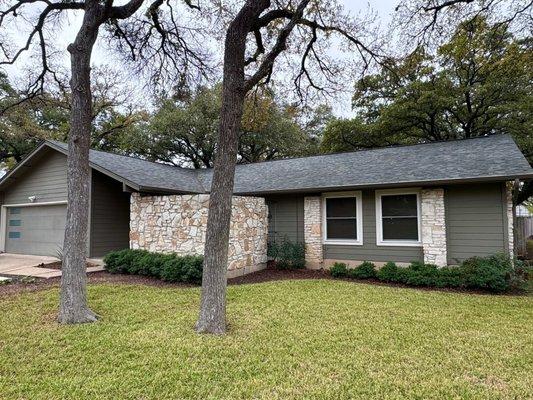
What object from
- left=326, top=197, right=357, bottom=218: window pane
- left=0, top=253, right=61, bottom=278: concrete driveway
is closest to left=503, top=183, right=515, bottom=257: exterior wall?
left=326, top=197, right=357, bottom=218: window pane

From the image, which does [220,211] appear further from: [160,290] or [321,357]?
[160,290]

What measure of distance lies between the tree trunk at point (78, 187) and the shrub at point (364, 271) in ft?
20.6

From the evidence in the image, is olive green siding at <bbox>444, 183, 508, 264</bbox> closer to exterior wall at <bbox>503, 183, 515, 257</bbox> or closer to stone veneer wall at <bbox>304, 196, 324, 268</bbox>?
exterior wall at <bbox>503, 183, 515, 257</bbox>

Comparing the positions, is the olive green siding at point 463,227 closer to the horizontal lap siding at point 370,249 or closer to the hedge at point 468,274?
the horizontal lap siding at point 370,249

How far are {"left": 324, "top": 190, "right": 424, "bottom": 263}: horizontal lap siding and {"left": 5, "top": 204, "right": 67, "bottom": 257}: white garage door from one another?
9567 millimetres

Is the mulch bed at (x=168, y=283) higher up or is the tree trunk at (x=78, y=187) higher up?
the tree trunk at (x=78, y=187)

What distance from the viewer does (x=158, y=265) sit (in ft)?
27.1

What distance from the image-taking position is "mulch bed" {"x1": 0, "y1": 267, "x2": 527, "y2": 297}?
7.19 meters

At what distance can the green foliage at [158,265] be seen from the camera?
7.71 meters

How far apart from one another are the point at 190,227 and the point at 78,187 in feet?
12.3

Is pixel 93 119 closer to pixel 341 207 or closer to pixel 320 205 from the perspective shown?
pixel 320 205

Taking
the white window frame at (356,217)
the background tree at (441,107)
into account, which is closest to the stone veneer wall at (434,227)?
the white window frame at (356,217)

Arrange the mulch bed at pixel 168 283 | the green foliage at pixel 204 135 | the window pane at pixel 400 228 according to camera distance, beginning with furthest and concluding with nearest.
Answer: the green foliage at pixel 204 135, the window pane at pixel 400 228, the mulch bed at pixel 168 283

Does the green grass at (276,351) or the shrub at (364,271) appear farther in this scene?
the shrub at (364,271)
